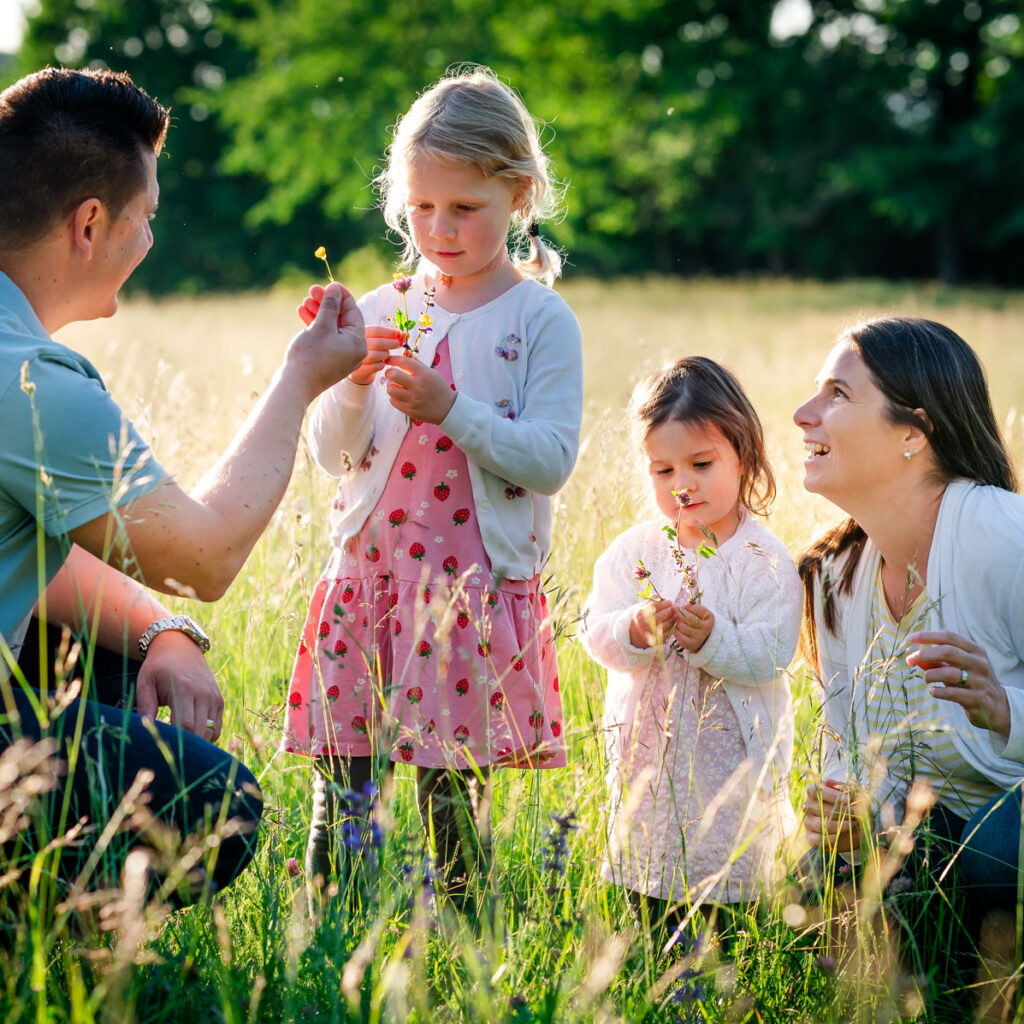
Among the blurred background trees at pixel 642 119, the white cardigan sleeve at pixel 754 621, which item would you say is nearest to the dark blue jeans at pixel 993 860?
the white cardigan sleeve at pixel 754 621

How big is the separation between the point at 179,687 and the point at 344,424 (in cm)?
67

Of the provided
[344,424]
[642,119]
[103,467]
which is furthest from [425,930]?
[642,119]

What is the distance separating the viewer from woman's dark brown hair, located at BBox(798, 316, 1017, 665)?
2342 millimetres

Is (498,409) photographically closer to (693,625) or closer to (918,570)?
(693,625)

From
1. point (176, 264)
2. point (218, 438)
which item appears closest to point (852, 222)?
point (176, 264)

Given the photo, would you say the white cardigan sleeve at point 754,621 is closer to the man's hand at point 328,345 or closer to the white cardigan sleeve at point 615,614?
the white cardigan sleeve at point 615,614

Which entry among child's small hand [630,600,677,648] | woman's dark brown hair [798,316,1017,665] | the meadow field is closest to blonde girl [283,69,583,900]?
the meadow field

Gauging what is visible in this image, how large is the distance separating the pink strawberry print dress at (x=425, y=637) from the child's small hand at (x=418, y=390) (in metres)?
0.20

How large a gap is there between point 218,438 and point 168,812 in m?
2.35

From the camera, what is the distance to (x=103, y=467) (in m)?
1.82

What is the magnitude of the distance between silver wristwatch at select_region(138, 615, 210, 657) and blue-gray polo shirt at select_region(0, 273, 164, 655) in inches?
14.6

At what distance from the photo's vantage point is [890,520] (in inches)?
93.9

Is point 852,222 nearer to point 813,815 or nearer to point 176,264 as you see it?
point 176,264

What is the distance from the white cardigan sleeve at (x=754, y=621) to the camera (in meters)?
2.25
